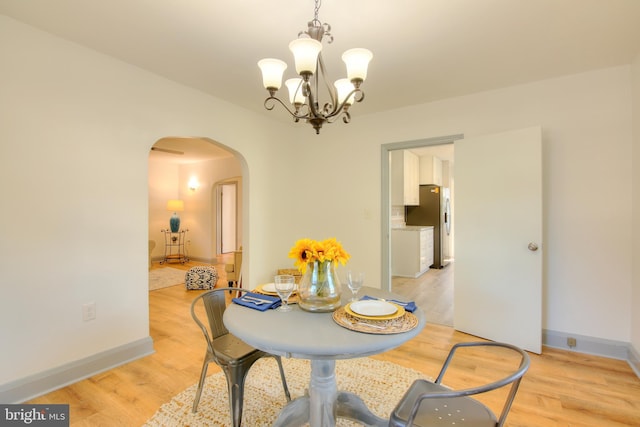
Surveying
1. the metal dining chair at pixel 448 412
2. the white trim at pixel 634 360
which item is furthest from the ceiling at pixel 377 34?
the white trim at pixel 634 360

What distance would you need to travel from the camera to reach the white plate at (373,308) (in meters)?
1.35

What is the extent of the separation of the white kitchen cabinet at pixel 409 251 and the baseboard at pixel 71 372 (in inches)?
168

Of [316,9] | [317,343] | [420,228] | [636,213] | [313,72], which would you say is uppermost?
[316,9]

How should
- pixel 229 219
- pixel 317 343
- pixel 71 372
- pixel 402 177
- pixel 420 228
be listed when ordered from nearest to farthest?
pixel 317 343
pixel 71 372
pixel 402 177
pixel 420 228
pixel 229 219

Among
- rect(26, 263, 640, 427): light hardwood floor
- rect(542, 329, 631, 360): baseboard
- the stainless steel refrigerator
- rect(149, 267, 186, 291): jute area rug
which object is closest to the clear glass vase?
rect(26, 263, 640, 427): light hardwood floor

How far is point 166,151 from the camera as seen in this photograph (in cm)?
590

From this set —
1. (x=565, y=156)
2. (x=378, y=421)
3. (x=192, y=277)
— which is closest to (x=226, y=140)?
(x=192, y=277)

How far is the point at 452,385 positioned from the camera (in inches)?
82.4

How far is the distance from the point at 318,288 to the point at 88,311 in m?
1.96

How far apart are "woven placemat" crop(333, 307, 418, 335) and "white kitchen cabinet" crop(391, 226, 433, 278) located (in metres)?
4.37

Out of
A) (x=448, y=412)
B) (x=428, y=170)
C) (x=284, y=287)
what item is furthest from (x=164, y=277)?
A: (x=428, y=170)

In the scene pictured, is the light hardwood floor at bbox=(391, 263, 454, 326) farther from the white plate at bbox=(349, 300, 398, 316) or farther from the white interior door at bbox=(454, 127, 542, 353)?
the white plate at bbox=(349, 300, 398, 316)

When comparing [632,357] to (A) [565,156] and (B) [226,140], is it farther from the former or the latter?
(B) [226,140]

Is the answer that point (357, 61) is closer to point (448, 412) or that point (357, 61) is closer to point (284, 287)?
point (284, 287)
